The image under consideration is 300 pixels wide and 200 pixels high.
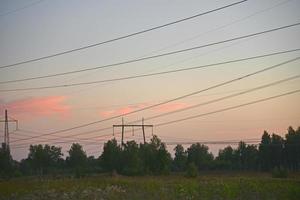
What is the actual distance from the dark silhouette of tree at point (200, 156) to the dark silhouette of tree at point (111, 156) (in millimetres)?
38456

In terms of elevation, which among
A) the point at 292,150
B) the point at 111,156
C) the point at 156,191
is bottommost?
the point at 156,191

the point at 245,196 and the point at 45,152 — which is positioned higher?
the point at 45,152

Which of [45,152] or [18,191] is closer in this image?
[18,191]

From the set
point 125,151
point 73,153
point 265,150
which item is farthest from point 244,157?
point 125,151

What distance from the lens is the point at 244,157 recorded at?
15150 centimetres

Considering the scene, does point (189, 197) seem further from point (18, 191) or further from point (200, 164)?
point (200, 164)

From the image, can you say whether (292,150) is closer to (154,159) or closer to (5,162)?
(154,159)

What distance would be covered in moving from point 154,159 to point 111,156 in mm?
17108

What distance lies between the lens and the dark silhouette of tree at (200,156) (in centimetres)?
14112

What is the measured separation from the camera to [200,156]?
147500 mm

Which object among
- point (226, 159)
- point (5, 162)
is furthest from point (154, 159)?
point (226, 159)

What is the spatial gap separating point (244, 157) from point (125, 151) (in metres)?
63.9

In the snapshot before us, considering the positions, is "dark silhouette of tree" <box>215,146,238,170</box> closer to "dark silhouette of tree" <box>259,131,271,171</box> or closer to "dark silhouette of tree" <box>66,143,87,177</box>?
"dark silhouette of tree" <box>259,131,271,171</box>

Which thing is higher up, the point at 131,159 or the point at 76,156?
the point at 76,156
